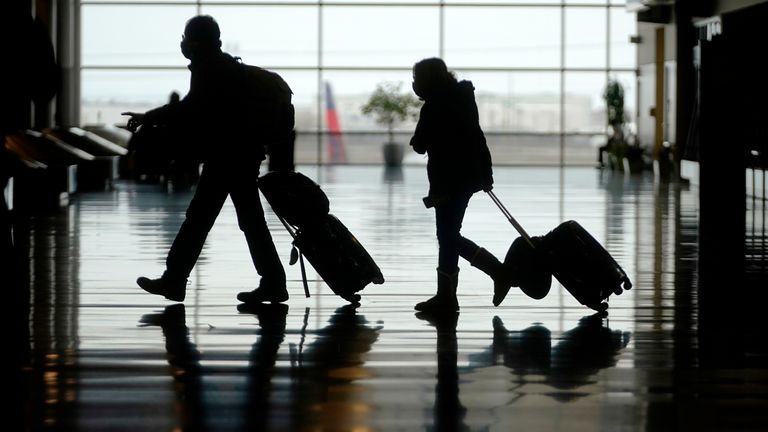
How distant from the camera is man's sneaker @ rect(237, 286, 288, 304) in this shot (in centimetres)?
679

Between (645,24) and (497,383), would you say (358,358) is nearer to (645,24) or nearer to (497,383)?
(497,383)

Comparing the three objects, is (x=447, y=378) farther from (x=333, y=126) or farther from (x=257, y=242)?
(x=333, y=126)

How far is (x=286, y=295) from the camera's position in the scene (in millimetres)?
6816

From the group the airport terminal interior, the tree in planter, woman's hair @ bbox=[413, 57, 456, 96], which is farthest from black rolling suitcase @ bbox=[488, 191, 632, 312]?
the tree in planter

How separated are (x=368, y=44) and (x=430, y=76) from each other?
22.3 m

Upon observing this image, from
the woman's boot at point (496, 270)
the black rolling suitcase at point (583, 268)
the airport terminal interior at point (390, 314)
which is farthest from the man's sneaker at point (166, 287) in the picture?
the black rolling suitcase at point (583, 268)

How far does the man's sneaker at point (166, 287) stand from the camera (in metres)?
6.63

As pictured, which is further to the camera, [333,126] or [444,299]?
[333,126]

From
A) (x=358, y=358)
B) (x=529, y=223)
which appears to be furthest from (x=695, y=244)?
(x=358, y=358)

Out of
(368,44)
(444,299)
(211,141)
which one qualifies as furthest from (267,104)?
(368,44)

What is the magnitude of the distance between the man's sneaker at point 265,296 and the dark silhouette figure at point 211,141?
Result: 21 centimetres

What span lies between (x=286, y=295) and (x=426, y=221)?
6.39 m

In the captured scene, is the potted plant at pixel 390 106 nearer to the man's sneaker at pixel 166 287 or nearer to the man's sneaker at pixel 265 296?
the man's sneaker at pixel 265 296

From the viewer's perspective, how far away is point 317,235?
671 centimetres
